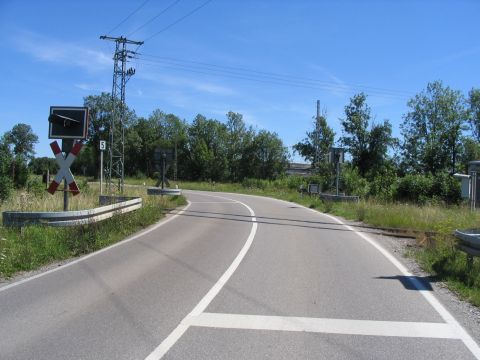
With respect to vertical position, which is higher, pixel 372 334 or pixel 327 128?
pixel 327 128

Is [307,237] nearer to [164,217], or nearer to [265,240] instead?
[265,240]

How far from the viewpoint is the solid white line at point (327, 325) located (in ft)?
18.5

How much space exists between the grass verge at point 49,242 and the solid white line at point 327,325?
4.65m

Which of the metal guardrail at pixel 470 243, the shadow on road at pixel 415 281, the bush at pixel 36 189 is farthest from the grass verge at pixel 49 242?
the bush at pixel 36 189

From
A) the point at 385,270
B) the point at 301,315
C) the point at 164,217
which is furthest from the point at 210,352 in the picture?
the point at 164,217

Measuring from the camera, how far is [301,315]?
6.29 m

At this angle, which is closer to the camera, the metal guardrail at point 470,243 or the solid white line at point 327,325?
the solid white line at point 327,325

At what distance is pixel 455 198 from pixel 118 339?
44.4 metres

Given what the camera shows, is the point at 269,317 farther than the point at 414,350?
Yes

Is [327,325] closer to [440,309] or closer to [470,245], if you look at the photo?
[440,309]

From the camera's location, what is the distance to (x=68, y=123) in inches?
500

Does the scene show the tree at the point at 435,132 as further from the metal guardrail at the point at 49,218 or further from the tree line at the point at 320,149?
the metal guardrail at the point at 49,218

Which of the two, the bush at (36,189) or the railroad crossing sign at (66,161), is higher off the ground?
the railroad crossing sign at (66,161)

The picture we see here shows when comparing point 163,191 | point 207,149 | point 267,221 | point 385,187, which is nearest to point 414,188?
point 385,187
